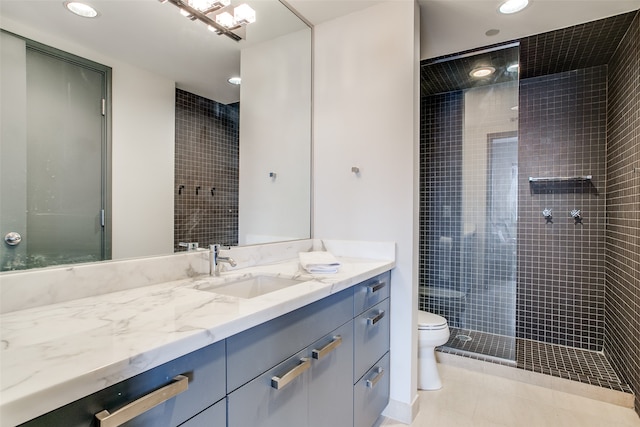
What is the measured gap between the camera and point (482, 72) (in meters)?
2.77

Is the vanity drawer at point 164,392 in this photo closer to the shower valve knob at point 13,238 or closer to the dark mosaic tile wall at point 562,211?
the shower valve knob at point 13,238

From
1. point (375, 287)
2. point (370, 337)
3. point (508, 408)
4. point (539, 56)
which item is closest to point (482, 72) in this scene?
point (539, 56)

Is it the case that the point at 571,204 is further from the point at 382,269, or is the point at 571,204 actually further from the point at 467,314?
the point at 382,269

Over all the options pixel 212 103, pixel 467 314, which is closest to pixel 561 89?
pixel 467 314

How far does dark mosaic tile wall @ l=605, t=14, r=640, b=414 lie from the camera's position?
1.94 metres

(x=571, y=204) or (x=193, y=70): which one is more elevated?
(x=193, y=70)

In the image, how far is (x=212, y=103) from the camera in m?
1.61

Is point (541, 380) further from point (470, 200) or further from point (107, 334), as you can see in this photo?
point (107, 334)

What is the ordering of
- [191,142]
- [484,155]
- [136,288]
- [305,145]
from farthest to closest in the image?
[484,155]
[305,145]
[191,142]
[136,288]

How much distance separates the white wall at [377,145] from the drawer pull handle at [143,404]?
1395 mm

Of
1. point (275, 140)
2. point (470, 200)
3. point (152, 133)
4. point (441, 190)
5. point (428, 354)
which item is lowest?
point (428, 354)

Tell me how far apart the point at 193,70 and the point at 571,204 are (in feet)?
9.92

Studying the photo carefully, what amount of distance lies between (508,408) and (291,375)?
1.75 metres

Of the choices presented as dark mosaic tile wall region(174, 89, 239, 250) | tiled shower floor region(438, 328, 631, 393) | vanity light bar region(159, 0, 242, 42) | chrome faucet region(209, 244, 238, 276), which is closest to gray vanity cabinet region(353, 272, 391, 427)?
chrome faucet region(209, 244, 238, 276)
